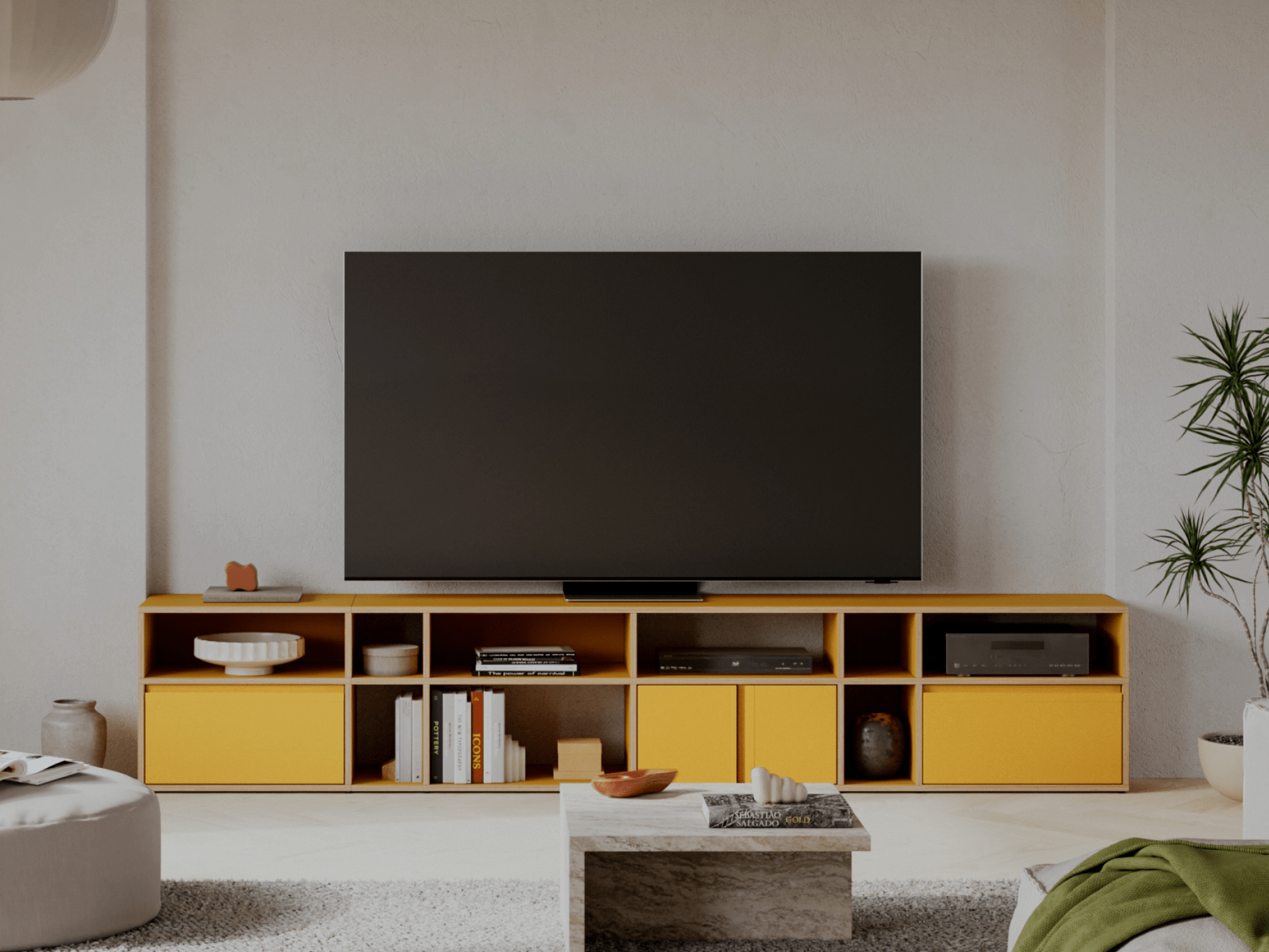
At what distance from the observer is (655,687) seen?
4086 millimetres

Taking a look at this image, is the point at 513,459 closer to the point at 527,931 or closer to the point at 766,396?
the point at 766,396

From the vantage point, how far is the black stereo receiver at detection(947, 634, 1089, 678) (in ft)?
13.4

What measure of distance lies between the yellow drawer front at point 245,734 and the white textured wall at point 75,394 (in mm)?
369

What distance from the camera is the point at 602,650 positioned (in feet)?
14.6

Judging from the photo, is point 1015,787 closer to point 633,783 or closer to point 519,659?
point 519,659

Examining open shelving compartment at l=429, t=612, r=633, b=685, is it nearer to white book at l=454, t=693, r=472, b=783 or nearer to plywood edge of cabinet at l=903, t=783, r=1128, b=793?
white book at l=454, t=693, r=472, b=783

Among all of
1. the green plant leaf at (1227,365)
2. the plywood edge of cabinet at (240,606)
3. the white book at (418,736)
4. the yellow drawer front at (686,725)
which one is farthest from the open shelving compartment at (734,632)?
the green plant leaf at (1227,365)

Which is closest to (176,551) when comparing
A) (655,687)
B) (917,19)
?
(655,687)

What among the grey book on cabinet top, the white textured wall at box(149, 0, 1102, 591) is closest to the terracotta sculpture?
the grey book on cabinet top

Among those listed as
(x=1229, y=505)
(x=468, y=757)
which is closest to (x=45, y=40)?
(x=468, y=757)

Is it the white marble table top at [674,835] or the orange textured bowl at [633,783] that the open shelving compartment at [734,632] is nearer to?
the orange textured bowl at [633,783]

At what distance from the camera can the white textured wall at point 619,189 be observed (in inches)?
169

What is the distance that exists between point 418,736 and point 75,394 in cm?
165

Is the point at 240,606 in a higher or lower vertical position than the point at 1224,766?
higher
